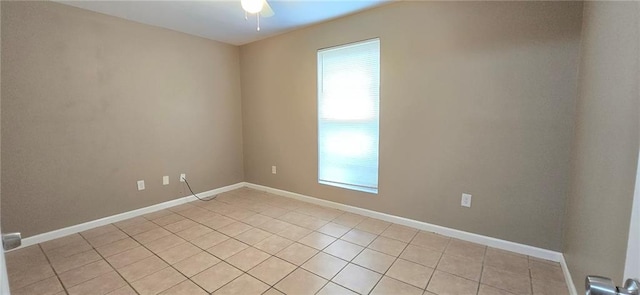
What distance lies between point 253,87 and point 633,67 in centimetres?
375

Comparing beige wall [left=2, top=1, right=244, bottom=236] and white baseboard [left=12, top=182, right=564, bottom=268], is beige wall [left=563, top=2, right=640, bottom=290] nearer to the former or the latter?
white baseboard [left=12, top=182, right=564, bottom=268]

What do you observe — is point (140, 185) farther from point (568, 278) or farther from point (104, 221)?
point (568, 278)

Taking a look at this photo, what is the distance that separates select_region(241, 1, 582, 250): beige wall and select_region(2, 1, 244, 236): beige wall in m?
1.83

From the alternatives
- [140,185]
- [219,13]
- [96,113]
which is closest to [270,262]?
[140,185]

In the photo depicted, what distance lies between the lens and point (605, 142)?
1228 mm

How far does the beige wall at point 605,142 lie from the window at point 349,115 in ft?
5.20

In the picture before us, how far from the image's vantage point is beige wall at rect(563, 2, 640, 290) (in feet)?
3.18

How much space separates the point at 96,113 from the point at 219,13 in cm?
168

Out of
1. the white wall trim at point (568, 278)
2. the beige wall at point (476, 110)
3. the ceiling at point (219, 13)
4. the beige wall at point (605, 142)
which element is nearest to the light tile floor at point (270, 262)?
the white wall trim at point (568, 278)

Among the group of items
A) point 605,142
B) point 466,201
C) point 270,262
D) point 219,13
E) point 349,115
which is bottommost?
point 270,262

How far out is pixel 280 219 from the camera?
293 cm

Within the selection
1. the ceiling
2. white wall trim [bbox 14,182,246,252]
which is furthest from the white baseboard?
the ceiling


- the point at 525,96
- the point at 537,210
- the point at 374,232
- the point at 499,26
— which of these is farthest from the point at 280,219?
the point at 499,26

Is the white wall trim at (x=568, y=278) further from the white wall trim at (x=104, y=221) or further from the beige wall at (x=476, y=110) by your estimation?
the white wall trim at (x=104, y=221)
